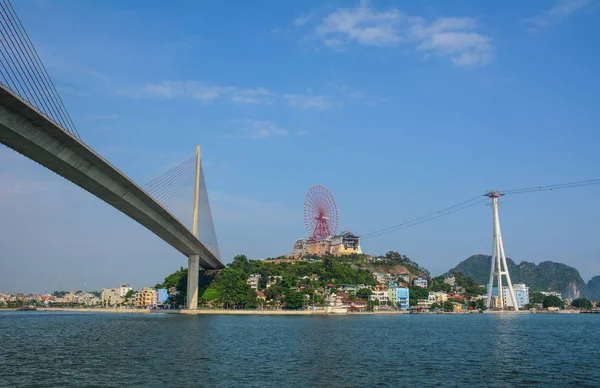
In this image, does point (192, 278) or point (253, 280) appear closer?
point (192, 278)

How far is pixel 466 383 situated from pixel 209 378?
9.81 m

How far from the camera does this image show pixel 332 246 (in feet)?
539

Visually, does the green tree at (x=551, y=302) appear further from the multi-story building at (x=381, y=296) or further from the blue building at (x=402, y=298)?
the multi-story building at (x=381, y=296)

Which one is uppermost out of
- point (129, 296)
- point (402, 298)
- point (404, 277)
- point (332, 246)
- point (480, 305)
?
point (332, 246)

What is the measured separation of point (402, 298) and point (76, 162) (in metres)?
98.0

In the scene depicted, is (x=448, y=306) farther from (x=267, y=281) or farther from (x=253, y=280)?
(x=253, y=280)

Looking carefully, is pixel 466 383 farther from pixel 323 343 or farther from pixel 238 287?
pixel 238 287

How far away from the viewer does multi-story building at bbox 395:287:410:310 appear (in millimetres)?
123450

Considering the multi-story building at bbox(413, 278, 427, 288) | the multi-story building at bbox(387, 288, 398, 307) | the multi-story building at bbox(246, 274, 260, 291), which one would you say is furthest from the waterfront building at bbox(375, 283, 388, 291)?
the multi-story building at bbox(246, 274, 260, 291)

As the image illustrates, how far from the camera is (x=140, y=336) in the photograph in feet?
127

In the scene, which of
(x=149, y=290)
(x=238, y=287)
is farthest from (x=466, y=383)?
(x=149, y=290)

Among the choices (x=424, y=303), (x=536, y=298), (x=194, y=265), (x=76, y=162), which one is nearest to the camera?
(x=76, y=162)

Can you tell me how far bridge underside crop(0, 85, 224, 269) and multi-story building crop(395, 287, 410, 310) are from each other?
2841 inches

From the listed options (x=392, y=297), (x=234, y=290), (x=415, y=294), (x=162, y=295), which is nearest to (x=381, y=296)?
(x=392, y=297)
